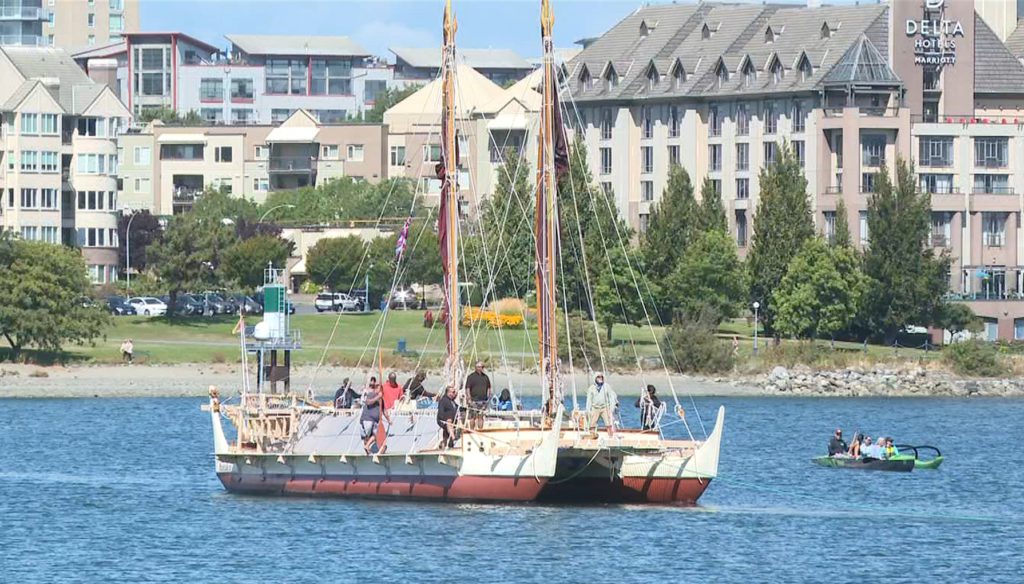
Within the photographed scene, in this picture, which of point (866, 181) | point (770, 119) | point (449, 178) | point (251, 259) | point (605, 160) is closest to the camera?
point (449, 178)

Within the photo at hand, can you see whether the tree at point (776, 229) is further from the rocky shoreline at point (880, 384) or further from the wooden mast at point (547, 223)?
the wooden mast at point (547, 223)

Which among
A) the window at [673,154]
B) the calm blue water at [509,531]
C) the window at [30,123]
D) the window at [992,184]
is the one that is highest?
the window at [30,123]

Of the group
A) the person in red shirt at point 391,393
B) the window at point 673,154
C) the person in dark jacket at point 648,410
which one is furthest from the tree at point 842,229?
the person in red shirt at point 391,393

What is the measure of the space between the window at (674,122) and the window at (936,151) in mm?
20627

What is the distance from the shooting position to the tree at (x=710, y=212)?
162 m

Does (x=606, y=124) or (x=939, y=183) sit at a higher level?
(x=606, y=124)

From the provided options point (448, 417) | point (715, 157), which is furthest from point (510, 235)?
point (448, 417)

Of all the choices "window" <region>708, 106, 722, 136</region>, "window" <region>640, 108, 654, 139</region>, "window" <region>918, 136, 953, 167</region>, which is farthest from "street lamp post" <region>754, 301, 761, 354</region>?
"window" <region>640, 108, 654, 139</region>

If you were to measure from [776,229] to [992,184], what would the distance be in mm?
23470

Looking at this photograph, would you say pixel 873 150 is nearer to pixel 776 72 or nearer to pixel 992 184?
pixel 992 184

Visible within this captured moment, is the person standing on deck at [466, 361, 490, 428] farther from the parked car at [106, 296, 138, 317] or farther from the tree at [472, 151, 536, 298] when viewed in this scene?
the parked car at [106, 296, 138, 317]

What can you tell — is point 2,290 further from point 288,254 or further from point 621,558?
point 621,558

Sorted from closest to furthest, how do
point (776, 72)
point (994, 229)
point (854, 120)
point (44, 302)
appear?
point (44, 302)
point (854, 120)
point (994, 229)
point (776, 72)

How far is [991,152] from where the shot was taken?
172 meters
